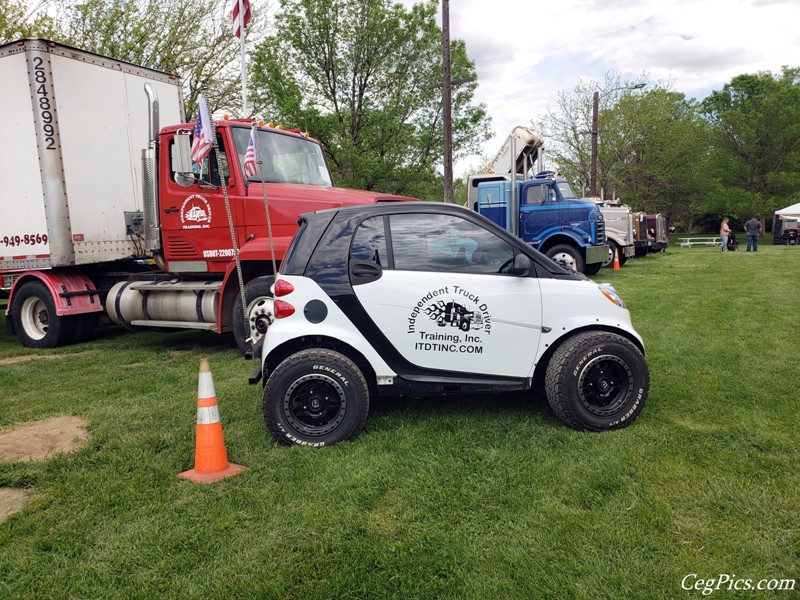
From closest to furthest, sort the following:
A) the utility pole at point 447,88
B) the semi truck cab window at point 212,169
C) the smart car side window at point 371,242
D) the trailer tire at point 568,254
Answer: the smart car side window at point 371,242
the semi truck cab window at point 212,169
the trailer tire at point 568,254
the utility pole at point 447,88

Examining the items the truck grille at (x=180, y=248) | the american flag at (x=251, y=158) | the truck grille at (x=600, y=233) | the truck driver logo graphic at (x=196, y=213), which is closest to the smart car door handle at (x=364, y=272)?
the american flag at (x=251, y=158)

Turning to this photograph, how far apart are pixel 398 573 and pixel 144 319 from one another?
693cm

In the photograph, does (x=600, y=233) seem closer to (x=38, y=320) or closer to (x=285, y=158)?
(x=285, y=158)

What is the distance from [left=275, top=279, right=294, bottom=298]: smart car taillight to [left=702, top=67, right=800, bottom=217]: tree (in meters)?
42.9

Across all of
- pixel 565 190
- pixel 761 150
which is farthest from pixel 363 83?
pixel 761 150

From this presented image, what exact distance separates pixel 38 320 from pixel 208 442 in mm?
7040

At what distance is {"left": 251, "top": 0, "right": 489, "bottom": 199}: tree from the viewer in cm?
2211

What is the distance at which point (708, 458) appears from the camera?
3.68m

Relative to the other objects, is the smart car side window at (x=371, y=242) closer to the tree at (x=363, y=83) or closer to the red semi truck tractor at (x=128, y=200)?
the red semi truck tractor at (x=128, y=200)

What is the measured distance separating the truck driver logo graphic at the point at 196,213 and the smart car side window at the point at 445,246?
4.29m

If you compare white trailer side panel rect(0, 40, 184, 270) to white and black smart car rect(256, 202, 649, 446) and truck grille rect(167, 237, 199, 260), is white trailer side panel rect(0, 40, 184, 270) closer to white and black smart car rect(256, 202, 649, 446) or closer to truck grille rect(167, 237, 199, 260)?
truck grille rect(167, 237, 199, 260)

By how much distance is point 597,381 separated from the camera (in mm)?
4207

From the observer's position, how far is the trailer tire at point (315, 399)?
4070 mm

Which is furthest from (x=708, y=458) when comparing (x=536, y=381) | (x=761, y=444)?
(x=536, y=381)
